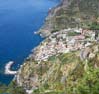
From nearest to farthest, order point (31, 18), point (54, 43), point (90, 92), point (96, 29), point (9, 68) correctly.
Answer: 1. point (90, 92)
2. point (9, 68)
3. point (54, 43)
4. point (96, 29)
5. point (31, 18)

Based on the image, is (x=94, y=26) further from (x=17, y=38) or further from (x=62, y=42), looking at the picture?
(x=17, y=38)

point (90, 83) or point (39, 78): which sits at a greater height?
point (39, 78)

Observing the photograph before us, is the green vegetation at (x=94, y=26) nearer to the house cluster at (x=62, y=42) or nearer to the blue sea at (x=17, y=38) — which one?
the house cluster at (x=62, y=42)

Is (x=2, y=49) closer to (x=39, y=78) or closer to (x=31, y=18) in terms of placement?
(x=31, y=18)

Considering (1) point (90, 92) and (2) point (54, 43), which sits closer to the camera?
(1) point (90, 92)

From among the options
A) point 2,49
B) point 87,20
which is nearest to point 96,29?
point 87,20

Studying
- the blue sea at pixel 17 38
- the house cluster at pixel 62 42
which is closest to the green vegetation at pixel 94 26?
the house cluster at pixel 62 42

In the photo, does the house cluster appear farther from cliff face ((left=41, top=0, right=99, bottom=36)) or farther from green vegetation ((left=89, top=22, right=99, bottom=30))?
cliff face ((left=41, top=0, right=99, bottom=36))
